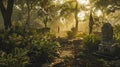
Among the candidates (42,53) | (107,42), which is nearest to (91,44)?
(107,42)

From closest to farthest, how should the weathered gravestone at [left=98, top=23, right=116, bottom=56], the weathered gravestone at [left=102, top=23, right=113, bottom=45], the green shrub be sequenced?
the green shrub < the weathered gravestone at [left=98, top=23, right=116, bottom=56] < the weathered gravestone at [left=102, top=23, right=113, bottom=45]

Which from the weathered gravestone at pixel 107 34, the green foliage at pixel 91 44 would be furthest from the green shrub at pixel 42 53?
the weathered gravestone at pixel 107 34

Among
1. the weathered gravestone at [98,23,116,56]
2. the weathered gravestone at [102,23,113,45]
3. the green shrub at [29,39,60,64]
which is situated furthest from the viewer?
the weathered gravestone at [102,23,113,45]

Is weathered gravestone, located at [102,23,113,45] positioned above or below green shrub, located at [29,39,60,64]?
above

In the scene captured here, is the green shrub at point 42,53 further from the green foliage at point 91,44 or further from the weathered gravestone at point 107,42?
the weathered gravestone at point 107,42

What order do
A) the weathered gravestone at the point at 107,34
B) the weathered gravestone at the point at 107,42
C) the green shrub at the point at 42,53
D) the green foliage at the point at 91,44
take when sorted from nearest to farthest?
1. the green shrub at the point at 42,53
2. the weathered gravestone at the point at 107,42
3. the weathered gravestone at the point at 107,34
4. the green foliage at the point at 91,44

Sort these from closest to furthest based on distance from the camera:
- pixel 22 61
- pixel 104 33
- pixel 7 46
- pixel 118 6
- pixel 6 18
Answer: pixel 22 61, pixel 7 46, pixel 104 33, pixel 6 18, pixel 118 6

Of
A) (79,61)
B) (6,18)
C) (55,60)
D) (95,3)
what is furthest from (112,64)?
(95,3)

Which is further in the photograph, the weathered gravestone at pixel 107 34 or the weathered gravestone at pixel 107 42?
the weathered gravestone at pixel 107 34

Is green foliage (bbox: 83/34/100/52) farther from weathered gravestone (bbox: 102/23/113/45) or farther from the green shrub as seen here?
the green shrub

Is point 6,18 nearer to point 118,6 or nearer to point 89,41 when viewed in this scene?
point 89,41

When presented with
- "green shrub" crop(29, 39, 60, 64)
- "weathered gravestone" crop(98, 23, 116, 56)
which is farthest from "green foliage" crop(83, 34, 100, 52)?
"green shrub" crop(29, 39, 60, 64)

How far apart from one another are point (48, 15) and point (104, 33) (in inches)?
670

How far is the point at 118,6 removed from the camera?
116 feet
